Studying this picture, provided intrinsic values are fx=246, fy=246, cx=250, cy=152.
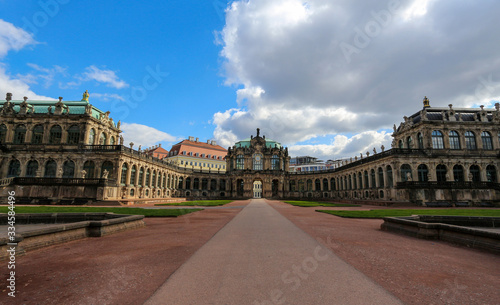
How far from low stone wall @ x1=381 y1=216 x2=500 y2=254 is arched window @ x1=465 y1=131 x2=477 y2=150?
49582 millimetres

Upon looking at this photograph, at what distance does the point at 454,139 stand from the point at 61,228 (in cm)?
6340

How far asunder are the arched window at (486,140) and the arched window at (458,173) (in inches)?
323

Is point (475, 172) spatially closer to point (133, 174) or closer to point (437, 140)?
point (437, 140)

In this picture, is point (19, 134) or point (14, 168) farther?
point (19, 134)

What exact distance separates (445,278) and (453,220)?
362 inches

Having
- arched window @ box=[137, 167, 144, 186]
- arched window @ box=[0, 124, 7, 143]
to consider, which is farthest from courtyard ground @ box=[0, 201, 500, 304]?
arched window @ box=[0, 124, 7, 143]

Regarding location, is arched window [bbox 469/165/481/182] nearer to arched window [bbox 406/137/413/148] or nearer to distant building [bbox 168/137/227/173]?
arched window [bbox 406/137/413/148]

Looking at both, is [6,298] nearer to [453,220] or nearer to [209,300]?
[209,300]

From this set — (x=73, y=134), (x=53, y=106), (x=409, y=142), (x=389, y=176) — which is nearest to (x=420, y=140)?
(x=409, y=142)

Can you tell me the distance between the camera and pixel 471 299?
436 cm

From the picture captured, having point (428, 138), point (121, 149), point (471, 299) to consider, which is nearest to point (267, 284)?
point (471, 299)

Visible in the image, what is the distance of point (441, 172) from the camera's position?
47094 millimetres

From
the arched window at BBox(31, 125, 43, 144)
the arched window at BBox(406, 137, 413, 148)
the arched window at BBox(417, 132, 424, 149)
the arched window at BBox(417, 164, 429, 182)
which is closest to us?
the arched window at BBox(417, 164, 429, 182)

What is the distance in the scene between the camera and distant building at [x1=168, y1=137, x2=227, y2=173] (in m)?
96.8
